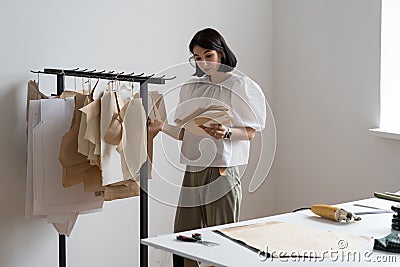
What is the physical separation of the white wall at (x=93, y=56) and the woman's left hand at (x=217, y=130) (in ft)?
0.75

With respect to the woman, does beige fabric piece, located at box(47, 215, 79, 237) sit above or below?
below

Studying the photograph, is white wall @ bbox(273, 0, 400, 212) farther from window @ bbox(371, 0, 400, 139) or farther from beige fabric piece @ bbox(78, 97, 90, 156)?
beige fabric piece @ bbox(78, 97, 90, 156)

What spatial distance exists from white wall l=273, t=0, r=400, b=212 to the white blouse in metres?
1.08

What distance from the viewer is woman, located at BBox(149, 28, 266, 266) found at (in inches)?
92.3

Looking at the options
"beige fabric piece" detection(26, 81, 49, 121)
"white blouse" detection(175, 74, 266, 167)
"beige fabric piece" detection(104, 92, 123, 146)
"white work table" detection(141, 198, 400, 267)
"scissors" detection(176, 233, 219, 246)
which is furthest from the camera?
"beige fabric piece" detection(26, 81, 49, 121)

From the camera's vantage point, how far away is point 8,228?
2793mm

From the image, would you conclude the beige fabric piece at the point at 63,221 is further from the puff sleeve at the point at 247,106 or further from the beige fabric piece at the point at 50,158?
the puff sleeve at the point at 247,106

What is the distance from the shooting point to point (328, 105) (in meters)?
3.57

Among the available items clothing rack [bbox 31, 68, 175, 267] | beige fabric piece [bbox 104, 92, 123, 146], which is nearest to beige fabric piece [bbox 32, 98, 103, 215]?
clothing rack [bbox 31, 68, 175, 267]

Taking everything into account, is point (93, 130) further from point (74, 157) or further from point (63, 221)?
point (63, 221)

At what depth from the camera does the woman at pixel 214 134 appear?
2344 millimetres

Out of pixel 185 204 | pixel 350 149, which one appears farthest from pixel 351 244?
pixel 350 149

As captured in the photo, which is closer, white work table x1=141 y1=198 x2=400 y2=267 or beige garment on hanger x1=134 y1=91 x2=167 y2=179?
white work table x1=141 y1=198 x2=400 y2=267

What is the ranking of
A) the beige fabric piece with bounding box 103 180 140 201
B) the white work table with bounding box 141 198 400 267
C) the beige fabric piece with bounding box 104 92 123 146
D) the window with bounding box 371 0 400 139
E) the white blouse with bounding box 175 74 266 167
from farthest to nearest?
1. the window with bounding box 371 0 400 139
2. the beige fabric piece with bounding box 103 180 140 201
3. the beige fabric piece with bounding box 104 92 123 146
4. the white blouse with bounding box 175 74 266 167
5. the white work table with bounding box 141 198 400 267
